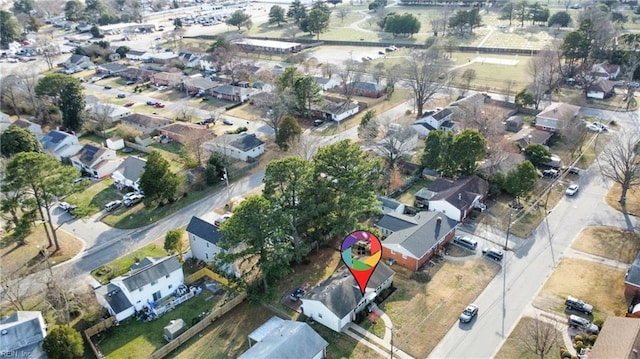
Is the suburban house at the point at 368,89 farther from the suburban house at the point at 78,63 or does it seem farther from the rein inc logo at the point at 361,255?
the suburban house at the point at 78,63

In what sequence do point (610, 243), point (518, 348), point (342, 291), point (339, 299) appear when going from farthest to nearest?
point (610, 243), point (342, 291), point (339, 299), point (518, 348)

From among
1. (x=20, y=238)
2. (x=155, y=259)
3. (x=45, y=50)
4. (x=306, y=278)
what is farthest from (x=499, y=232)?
(x=45, y=50)

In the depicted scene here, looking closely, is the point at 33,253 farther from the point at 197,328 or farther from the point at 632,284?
the point at 632,284

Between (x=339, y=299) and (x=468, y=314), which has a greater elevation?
(x=339, y=299)

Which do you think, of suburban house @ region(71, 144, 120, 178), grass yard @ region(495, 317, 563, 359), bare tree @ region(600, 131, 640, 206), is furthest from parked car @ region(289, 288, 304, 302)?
suburban house @ region(71, 144, 120, 178)

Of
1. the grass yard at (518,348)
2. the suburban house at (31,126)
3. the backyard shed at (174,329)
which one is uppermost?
the suburban house at (31,126)

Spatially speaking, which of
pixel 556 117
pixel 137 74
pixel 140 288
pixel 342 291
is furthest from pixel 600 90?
pixel 137 74

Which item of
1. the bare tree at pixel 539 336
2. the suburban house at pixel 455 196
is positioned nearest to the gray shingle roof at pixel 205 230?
the suburban house at pixel 455 196
